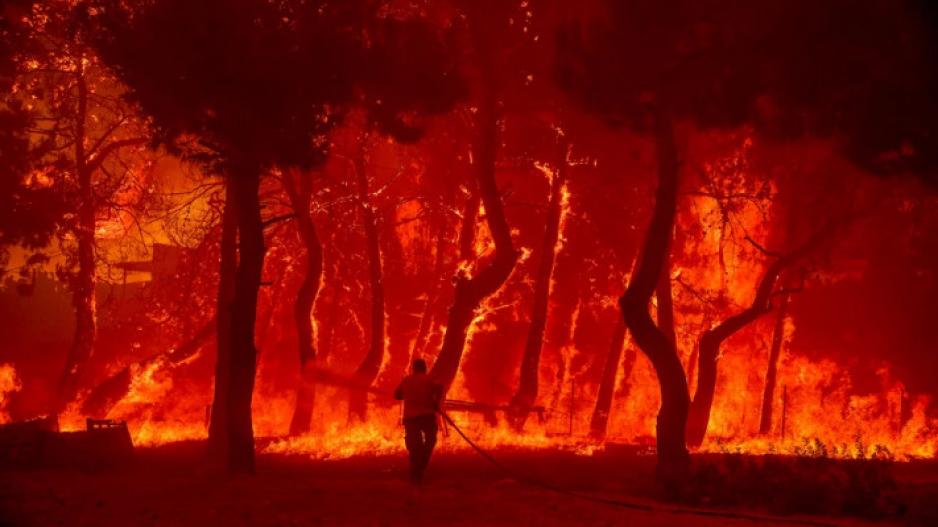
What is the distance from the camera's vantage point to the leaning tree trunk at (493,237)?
22.8m

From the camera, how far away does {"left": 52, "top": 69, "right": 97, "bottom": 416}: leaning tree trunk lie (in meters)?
27.9

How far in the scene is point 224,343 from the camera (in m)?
19.6

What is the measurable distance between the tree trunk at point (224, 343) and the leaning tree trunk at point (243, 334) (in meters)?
0.33

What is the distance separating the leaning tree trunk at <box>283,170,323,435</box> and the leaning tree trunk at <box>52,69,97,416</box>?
6.28 meters

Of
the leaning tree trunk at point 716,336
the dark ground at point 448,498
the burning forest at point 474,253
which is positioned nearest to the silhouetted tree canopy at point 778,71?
the burning forest at point 474,253

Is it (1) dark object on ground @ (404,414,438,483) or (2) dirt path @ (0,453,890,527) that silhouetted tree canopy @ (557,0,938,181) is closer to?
(1) dark object on ground @ (404,414,438,483)

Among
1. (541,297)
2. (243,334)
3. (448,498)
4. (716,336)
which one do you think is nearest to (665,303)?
(716,336)

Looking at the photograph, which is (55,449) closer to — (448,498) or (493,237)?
(448,498)

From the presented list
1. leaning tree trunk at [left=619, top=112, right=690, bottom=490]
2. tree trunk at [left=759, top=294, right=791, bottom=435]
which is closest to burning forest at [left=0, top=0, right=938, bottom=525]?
leaning tree trunk at [left=619, top=112, right=690, bottom=490]

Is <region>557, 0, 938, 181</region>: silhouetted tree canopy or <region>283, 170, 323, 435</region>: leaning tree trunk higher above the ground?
<region>557, 0, 938, 181</region>: silhouetted tree canopy

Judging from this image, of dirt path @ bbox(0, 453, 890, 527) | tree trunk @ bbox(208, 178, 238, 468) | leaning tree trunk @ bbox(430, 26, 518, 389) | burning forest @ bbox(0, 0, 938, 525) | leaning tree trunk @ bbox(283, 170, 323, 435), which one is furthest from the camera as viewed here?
leaning tree trunk @ bbox(283, 170, 323, 435)

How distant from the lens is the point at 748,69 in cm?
1598

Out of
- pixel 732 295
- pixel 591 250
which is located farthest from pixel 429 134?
pixel 732 295

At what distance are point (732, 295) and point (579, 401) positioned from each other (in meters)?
7.88
